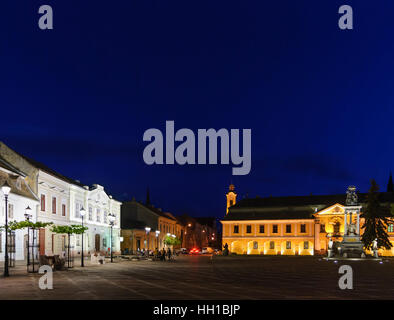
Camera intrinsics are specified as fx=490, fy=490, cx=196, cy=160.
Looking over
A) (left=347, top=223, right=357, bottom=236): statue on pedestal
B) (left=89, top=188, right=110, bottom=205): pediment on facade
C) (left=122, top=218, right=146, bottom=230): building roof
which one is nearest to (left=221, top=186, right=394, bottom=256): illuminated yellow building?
(left=122, top=218, right=146, bottom=230): building roof

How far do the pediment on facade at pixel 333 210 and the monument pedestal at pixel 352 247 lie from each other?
31.4 m

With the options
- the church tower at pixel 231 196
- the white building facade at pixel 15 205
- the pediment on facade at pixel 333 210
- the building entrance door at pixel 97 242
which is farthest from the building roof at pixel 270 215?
the white building facade at pixel 15 205

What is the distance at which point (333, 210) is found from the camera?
84062 millimetres

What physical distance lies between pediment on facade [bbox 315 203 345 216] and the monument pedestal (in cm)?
3135

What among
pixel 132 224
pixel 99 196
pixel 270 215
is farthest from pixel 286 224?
pixel 99 196

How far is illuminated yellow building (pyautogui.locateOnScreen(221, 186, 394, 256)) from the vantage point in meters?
84.5

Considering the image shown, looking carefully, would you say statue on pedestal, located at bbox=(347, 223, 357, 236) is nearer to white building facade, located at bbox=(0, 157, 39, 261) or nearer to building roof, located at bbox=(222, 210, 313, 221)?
building roof, located at bbox=(222, 210, 313, 221)

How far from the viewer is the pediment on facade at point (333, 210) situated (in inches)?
3272

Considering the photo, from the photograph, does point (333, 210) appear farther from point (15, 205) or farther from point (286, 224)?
point (15, 205)

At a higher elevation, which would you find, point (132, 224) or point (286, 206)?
point (286, 206)

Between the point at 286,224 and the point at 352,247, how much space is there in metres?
36.7
